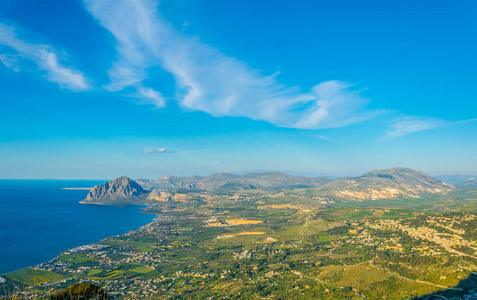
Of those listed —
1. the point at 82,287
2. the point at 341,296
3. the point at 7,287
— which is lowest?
the point at 341,296

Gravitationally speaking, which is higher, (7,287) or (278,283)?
(7,287)

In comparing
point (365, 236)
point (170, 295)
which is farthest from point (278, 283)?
point (365, 236)

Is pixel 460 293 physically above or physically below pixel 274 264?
above

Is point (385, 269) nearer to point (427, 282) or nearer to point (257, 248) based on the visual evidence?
point (427, 282)

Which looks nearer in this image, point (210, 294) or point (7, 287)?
point (7, 287)

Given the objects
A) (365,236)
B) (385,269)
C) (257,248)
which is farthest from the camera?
(365,236)

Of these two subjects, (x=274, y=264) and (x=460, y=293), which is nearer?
(x=460, y=293)

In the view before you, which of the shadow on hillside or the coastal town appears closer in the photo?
the shadow on hillside

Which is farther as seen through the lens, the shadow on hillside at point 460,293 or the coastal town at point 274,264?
the coastal town at point 274,264
